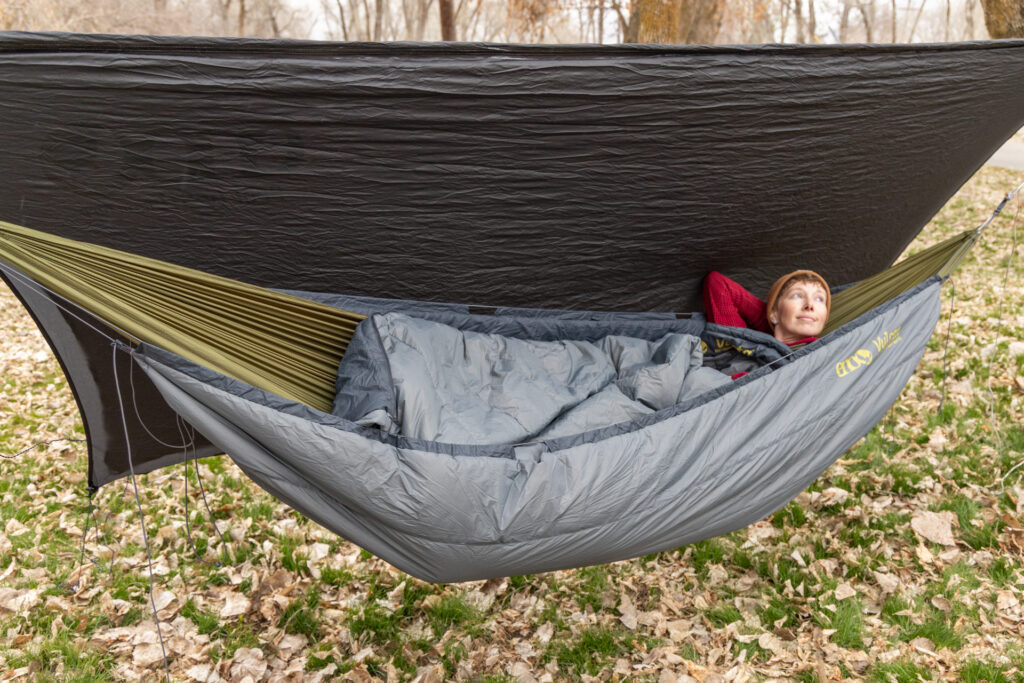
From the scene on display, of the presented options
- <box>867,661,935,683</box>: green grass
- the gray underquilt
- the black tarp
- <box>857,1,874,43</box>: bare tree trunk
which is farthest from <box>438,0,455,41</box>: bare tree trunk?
<box>857,1,874,43</box>: bare tree trunk

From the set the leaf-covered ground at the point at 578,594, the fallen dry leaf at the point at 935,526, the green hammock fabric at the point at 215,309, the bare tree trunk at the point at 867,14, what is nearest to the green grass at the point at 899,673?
the leaf-covered ground at the point at 578,594

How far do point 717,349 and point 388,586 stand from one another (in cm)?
115

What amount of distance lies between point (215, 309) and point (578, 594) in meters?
1.19

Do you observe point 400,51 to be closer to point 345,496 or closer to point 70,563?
point 345,496

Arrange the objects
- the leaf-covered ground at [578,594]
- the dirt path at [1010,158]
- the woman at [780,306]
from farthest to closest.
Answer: the dirt path at [1010,158] → the woman at [780,306] → the leaf-covered ground at [578,594]

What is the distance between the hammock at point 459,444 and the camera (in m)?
1.37

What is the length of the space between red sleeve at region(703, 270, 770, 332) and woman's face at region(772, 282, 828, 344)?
0.35 ft

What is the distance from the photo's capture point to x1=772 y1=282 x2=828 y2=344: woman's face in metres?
2.05

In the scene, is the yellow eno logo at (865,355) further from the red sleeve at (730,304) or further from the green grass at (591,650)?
the green grass at (591,650)

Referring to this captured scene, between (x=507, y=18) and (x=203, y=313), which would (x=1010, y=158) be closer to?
(x=507, y=18)

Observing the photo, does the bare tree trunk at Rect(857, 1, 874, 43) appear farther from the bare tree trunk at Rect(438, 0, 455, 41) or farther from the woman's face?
the woman's face

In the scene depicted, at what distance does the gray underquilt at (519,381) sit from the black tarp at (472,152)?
20 centimetres

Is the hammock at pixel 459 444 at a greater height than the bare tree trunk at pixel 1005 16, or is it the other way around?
the bare tree trunk at pixel 1005 16

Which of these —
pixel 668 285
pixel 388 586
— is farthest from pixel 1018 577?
pixel 388 586
